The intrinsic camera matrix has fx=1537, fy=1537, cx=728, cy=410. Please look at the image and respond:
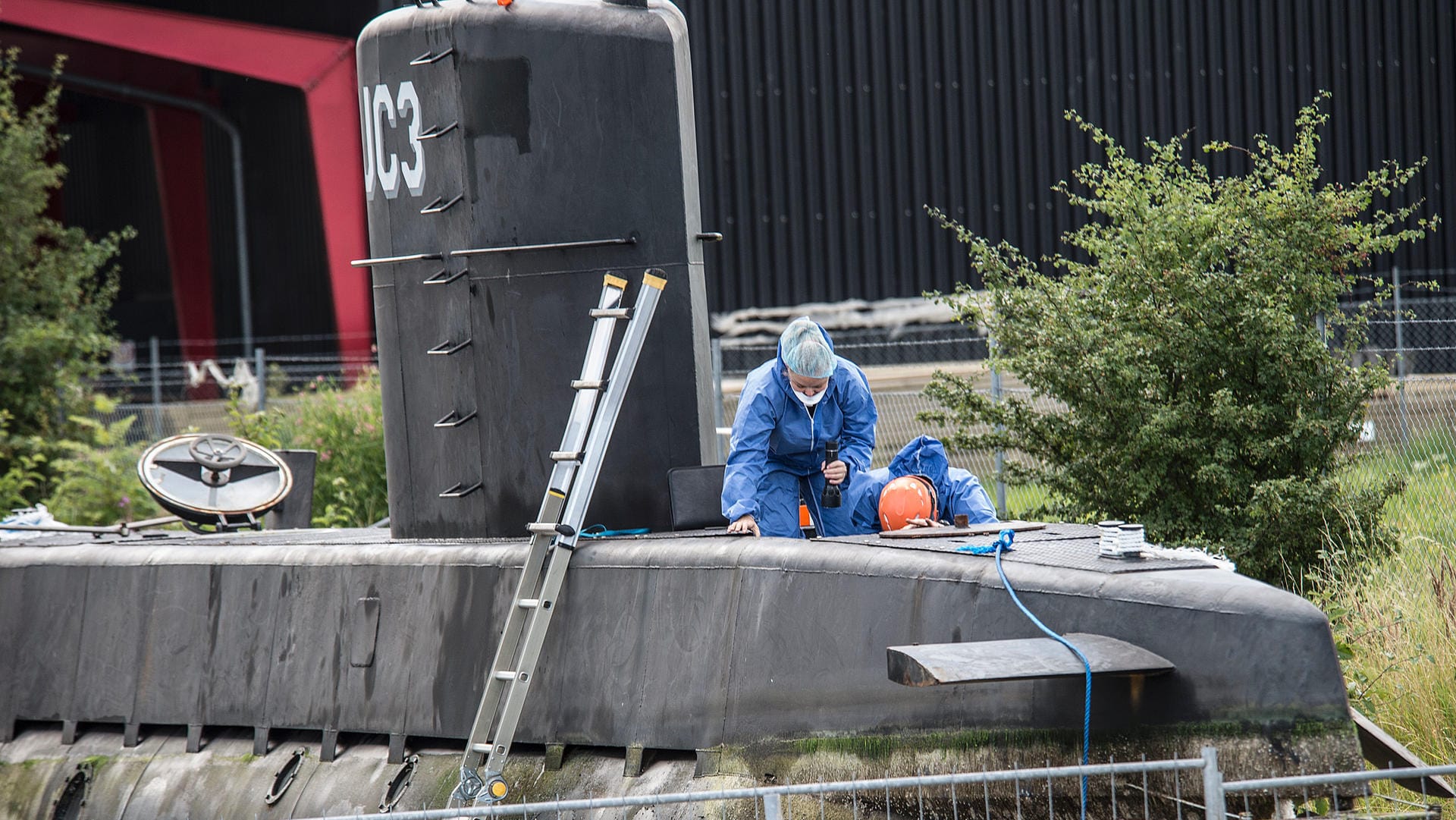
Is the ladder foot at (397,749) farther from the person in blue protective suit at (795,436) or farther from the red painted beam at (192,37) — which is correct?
the red painted beam at (192,37)

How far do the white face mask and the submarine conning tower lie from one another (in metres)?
0.52

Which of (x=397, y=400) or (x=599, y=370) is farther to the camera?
(x=397, y=400)

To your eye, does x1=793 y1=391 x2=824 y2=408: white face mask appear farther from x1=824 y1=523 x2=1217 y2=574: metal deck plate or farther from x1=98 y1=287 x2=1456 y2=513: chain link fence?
x1=98 y1=287 x2=1456 y2=513: chain link fence

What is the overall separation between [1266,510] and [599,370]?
447 centimetres

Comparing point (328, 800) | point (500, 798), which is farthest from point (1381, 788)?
point (328, 800)

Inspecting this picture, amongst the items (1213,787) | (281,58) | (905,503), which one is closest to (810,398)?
(905,503)

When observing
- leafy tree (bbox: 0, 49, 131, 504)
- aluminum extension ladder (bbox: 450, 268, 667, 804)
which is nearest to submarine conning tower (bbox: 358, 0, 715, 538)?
aluminum extension ladder (bbox: 450, 268, 667, 804)

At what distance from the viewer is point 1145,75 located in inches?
728

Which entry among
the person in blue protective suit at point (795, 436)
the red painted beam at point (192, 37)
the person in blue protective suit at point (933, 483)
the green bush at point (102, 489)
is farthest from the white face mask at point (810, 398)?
the red painted beam at point (192, 37)

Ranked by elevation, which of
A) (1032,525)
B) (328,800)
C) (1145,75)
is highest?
(1145,75)

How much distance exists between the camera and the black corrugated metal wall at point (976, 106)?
18.3 meters

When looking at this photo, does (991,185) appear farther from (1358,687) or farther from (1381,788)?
(1381,788)

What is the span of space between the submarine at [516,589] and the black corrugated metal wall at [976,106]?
1157cm

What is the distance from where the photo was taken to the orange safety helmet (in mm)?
7113
